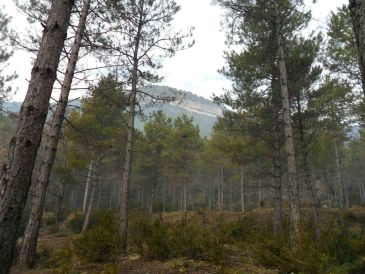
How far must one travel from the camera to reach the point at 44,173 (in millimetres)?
7801

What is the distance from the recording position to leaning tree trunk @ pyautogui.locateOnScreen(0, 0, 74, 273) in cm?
274

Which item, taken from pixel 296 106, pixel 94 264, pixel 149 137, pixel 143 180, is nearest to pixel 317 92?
pixel 296 106

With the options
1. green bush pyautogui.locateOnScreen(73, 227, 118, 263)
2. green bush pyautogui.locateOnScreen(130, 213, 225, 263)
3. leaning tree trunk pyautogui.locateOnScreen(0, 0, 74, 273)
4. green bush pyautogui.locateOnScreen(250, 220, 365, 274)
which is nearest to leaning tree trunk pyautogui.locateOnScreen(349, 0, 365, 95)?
green bush pyautogui.locateOnScreen(250, 220, 365, 274)

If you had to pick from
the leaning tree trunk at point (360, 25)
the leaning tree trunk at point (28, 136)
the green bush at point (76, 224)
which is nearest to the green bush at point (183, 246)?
the leaning tree trunk at point (28, 136)

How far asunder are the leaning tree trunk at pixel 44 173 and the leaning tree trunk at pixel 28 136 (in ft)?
13.1

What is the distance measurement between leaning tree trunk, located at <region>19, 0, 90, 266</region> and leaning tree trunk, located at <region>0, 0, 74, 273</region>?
13.1ft

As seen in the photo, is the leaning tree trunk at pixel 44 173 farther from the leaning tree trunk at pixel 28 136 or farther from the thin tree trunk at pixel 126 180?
the leaning tree trunk at pixel 28 136

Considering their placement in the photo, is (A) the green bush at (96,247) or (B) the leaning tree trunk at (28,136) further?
(A) the green bush at (96,247)

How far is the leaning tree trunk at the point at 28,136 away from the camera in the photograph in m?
2.74

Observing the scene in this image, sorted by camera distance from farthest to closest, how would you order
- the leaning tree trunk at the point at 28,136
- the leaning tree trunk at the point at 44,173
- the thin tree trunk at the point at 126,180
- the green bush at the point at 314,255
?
1. the thin tree trunk at the point at 126,180
2. the leaning tree trunk at the point at 44,173
3. the green bush at the point at 314,255
4. the leaning tree trunk at the point at 28,136

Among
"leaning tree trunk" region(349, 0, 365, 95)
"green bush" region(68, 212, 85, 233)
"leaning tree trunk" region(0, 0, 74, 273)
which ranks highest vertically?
"leaning tree trunk" region(349, 0, 365, 95)

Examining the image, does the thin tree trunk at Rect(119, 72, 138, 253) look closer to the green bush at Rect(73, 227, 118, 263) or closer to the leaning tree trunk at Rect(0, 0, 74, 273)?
the green bush at Rect(73, 227, 118, 263)

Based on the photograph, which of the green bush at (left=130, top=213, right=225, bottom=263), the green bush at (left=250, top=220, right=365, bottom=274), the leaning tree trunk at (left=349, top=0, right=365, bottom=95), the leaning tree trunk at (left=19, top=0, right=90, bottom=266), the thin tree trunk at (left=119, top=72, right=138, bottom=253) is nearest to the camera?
the leaning tree trunk at (left=349, top=0, right=365, bottom=95)

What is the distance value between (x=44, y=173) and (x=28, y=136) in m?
5.33
